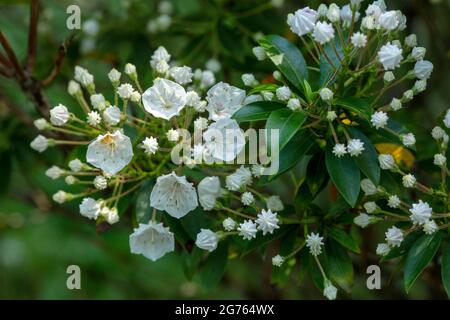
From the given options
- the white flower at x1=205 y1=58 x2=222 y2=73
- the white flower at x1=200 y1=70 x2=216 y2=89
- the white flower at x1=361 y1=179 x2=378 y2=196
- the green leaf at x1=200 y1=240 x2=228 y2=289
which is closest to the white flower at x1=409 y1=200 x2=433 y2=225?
the white flower at x1=361 y1=179 x2=378 y2=196

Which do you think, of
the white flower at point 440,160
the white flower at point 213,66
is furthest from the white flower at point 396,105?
the white flower at point 213,66

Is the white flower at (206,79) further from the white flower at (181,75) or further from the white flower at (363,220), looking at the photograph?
the white flower at (363,220)

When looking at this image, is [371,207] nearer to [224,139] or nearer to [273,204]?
[273,204]

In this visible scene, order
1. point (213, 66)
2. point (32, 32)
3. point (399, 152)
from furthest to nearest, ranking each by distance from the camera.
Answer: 1. point (213, 66)
2. point (32, 32)
3. point (399, 152)

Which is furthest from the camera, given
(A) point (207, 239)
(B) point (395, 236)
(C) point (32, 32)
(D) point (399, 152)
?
(C) point (32, 32)

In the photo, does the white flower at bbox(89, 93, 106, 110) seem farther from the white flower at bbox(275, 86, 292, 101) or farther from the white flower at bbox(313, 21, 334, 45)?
the white flower at bbox(313, 21, 334, 45)

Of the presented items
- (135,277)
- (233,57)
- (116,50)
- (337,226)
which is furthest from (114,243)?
(337,226)

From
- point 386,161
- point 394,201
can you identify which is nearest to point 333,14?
point 386,161
